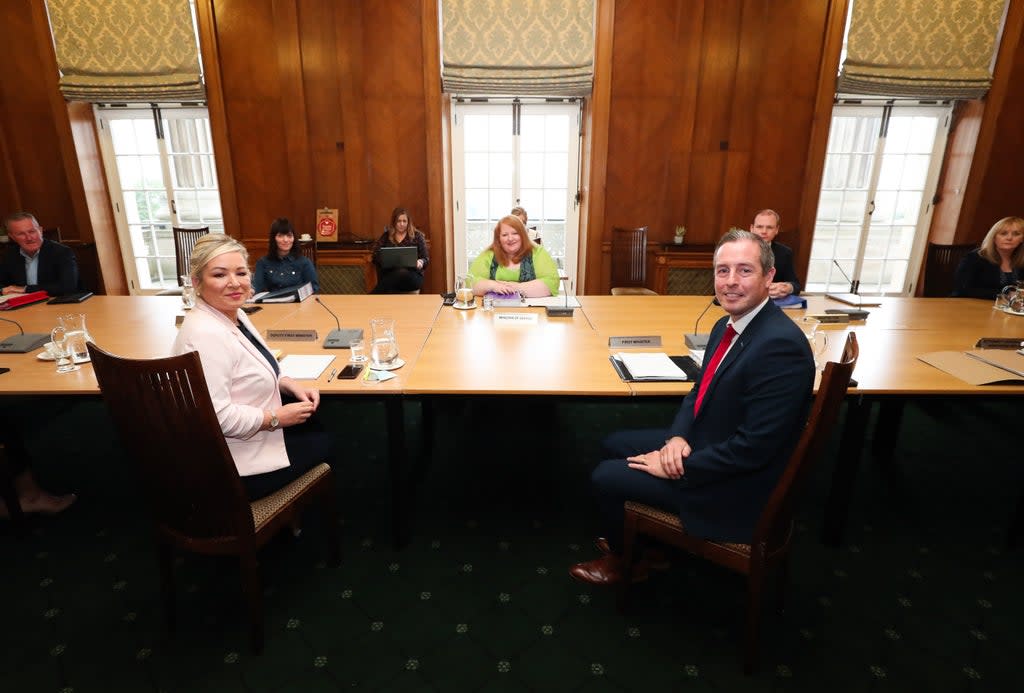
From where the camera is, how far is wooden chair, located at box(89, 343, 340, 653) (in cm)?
140

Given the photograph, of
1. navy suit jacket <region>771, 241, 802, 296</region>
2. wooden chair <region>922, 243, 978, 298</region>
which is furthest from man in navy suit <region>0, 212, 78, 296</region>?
wooden chair <region>922, 243, 978, 298</region>

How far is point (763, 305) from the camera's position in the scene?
1.60m

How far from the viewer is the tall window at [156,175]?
5.57 m

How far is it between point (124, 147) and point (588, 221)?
489cm

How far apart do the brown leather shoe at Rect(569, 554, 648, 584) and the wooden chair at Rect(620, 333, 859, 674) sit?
0.63 feet

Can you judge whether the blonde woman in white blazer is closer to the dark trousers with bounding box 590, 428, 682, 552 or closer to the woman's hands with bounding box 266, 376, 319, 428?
the woman's hands with bounding box 266, 376, 319, 428

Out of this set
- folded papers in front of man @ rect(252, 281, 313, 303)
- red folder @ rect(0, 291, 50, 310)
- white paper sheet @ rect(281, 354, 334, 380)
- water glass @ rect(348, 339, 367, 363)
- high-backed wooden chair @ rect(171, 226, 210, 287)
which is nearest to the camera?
white paper sheet @ rect(281, 354, 334, 380)

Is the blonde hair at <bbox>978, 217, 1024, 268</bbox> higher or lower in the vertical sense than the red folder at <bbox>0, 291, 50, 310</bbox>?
higher

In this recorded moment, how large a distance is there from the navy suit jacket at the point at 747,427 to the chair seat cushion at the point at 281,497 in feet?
4.00

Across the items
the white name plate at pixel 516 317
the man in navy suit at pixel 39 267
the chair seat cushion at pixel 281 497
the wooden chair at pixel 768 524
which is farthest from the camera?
the man in navy suit at pixel 39 267

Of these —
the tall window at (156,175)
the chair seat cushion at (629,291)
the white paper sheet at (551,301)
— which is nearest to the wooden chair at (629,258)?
the chair seat cushion at (629,291)

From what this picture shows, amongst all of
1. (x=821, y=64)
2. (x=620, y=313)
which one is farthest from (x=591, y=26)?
(x=620, y=313)

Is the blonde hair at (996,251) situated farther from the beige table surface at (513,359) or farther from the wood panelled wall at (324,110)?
the wood panelled wall at (324,110)

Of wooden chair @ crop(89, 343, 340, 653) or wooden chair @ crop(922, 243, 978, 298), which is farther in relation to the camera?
wooden chair @ crop(922, 243, 978, 298)
